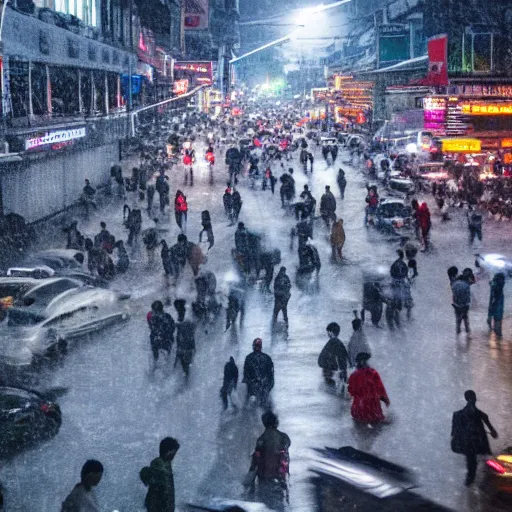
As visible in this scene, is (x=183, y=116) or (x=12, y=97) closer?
(x=12, y=97)

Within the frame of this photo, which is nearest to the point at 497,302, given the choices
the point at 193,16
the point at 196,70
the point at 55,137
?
the point at 55,137

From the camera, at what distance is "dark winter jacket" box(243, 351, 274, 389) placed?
1172 cm

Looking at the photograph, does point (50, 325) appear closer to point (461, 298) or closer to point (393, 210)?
point (461, 298)

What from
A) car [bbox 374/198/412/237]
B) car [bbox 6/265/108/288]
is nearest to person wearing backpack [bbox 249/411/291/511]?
car [bbox 6/265/108/288]

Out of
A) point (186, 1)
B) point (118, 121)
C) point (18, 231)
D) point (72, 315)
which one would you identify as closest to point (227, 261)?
point (18, 231)

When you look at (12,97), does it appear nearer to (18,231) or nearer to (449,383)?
(18,231)

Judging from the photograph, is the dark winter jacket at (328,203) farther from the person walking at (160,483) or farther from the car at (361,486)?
the person walking at (160,483)

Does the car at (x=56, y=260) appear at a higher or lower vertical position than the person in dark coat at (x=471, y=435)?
higher

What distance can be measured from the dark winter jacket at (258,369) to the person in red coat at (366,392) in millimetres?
1168

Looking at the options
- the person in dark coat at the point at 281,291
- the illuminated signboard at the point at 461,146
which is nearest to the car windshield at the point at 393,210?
the person in dark coat at the point at 281,291

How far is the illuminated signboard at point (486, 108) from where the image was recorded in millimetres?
45938

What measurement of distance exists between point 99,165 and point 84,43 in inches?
279

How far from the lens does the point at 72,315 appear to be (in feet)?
50.5

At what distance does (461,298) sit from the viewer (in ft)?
51.1
